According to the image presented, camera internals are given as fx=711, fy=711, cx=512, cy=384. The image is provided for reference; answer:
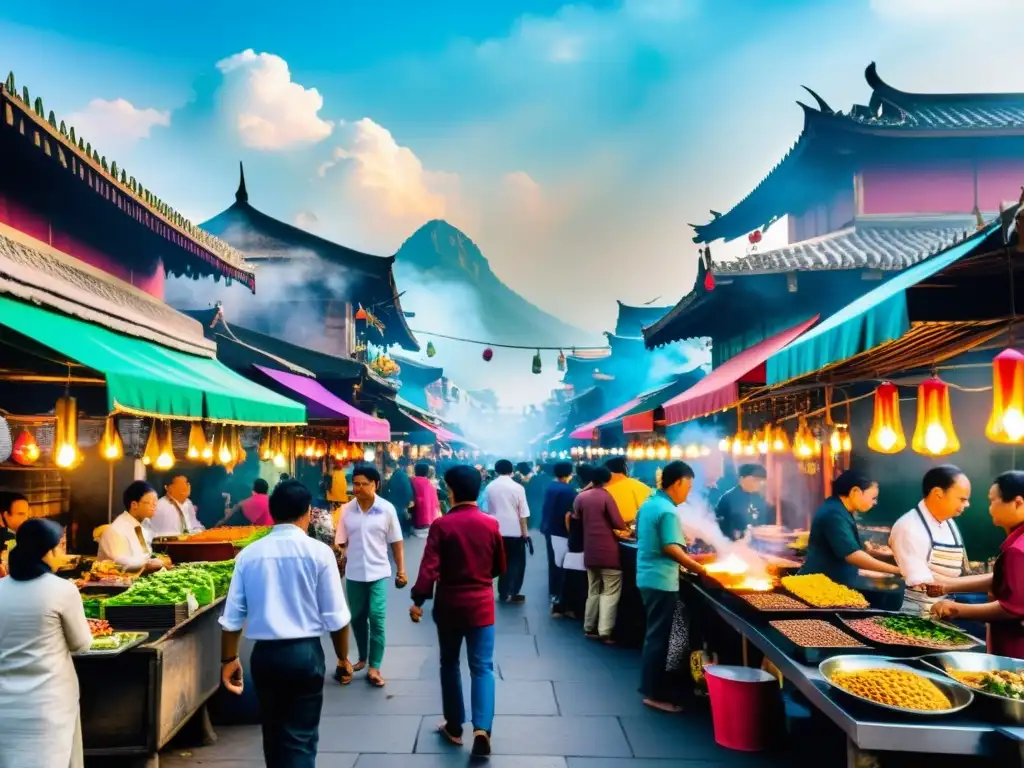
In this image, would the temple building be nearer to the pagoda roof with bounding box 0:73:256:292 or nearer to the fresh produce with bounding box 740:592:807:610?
the fresh produce with bounding box 740:592:807:610

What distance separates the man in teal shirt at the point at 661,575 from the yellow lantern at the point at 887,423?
1594mm

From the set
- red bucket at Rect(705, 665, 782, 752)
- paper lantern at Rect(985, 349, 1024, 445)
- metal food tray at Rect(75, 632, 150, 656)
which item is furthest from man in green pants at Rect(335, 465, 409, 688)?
paper lantern at Rect(985, 349, 1024, 445)

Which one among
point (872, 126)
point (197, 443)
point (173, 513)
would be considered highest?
point (872, 126)

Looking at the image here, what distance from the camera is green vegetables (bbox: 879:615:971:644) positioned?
472 cm

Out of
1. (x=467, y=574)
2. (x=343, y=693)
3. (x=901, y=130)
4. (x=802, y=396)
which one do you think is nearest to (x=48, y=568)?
(x=467, y=574)

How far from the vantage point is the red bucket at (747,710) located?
5.54m

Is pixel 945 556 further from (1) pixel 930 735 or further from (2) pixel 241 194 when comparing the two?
(2) pixel 241 194

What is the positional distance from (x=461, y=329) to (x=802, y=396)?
580ft

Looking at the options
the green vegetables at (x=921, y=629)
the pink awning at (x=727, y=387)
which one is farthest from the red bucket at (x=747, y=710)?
the pink awning at (x=727, y=387)

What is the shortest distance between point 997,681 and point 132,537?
24.2 feet

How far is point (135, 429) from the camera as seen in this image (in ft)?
26.4

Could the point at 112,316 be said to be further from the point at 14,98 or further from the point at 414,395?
the point at 414,395

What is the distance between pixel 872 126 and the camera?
11.6m

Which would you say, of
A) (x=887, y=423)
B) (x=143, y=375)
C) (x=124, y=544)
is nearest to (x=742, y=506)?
(x=887, y=423)
